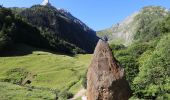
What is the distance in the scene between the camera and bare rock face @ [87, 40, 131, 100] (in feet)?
91.6

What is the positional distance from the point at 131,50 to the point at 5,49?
6962 cm

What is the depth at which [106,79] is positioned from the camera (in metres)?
28.1

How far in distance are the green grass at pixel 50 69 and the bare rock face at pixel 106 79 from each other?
243 ft

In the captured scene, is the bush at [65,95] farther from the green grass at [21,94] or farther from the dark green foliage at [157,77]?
the dark green foliage at [157,77]

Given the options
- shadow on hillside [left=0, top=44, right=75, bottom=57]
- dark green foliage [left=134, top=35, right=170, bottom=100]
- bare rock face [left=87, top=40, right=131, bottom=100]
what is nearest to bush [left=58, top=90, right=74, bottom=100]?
dark green foliage [left=134, top=35, right=170, bottom=100]

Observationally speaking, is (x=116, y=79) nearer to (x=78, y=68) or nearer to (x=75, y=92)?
(x=75, y=92)

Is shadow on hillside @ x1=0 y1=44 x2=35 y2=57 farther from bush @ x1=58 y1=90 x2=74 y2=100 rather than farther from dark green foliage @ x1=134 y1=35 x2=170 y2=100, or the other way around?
dark green foliage @ x1=134 y1=35 x2=170 y2=100

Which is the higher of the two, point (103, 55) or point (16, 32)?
point (16, 32)

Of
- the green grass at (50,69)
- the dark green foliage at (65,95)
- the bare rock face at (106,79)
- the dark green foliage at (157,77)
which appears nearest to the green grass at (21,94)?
the dark green foliage at (65,95)

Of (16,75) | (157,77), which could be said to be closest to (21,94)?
(157,77)

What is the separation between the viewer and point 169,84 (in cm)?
6203

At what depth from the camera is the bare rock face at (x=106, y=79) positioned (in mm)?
27906


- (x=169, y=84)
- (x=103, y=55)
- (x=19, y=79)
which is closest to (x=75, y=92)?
A: (x=19, y=79)

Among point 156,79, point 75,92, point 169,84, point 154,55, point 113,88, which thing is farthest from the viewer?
point 75,92
